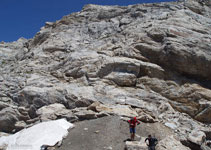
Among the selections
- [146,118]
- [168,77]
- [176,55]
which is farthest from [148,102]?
[176,55]

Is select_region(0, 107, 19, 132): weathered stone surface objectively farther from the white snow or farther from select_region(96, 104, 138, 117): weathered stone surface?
select_region(96, 104, 138, 117): weathered stone surface

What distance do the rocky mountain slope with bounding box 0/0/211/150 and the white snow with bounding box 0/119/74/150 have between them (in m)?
1.74

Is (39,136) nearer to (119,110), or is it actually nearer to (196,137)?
(119,110)

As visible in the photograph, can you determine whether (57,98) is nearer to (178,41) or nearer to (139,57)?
(139,57)

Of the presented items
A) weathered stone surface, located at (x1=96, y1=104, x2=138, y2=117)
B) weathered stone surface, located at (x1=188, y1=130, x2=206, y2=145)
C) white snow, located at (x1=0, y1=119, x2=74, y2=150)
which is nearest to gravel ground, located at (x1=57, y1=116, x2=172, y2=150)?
white snow, located at (x1=0, y1=119, x2=74, y2=150)

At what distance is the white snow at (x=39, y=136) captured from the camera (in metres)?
13.7

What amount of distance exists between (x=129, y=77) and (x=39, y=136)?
11823 millimetres

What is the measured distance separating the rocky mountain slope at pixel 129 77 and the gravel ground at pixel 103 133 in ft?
3.55

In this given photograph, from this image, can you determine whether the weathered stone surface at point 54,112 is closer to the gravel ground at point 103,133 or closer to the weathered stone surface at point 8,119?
the gravel ground at point 103,133

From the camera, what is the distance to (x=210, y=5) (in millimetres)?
34938

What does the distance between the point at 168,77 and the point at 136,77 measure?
154 inches

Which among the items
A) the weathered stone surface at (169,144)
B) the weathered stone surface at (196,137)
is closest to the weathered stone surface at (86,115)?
the weathered stone surface at (169,144)

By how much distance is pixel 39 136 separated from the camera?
14516 millimetres

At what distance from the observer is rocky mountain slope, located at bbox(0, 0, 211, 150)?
19.1 metres
